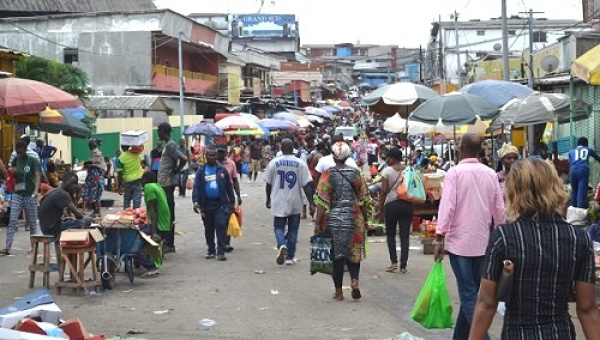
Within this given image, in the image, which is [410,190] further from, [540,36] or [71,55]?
[540,36]

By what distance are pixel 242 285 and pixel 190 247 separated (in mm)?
4473

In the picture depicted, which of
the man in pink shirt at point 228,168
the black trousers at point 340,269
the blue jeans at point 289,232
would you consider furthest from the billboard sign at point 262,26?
the black trousers at point 340,269

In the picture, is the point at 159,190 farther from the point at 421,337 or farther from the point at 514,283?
the point at 514,283

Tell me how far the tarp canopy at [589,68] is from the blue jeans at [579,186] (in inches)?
154

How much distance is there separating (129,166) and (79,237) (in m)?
5.23

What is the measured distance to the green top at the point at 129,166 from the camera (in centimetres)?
1605

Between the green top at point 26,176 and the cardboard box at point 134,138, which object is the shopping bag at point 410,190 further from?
the green top at point 26,176

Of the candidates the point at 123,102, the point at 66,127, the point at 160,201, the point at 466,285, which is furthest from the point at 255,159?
the point at 466,285

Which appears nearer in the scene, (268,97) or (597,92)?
(597,92)

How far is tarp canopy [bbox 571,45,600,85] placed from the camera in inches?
470

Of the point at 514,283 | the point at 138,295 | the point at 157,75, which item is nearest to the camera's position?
the point at 514,283

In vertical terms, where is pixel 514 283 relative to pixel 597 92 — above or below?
below

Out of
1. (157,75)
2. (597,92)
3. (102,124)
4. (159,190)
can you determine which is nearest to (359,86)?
(157,75)

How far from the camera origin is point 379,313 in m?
9.98
